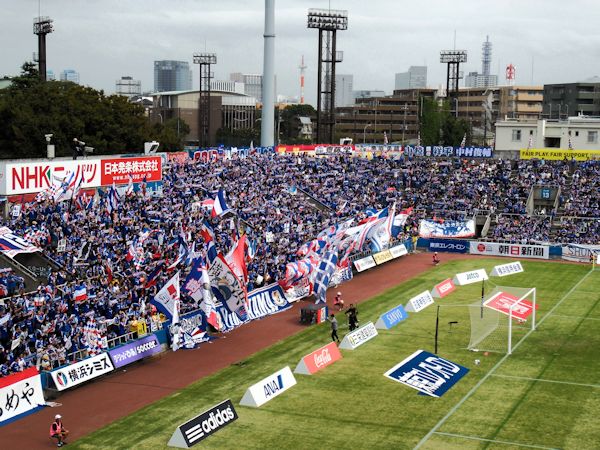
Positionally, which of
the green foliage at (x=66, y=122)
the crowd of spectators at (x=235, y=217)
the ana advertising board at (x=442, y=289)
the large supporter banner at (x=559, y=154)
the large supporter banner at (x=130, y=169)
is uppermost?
the green foliage at (x=66, y=122)

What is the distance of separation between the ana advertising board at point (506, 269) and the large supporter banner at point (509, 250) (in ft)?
25.5

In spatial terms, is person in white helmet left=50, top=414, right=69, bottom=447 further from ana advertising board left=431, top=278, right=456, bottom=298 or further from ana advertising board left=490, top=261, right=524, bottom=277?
ana advertising board left=490, top=261, right=524, bottom=277

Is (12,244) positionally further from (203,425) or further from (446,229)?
(446,229)

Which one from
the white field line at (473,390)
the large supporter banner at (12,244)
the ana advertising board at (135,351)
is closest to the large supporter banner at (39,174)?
the large supporter banner at (12,244)

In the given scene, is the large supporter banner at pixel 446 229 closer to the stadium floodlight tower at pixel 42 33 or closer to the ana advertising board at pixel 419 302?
the ana advertising board at pixel 419 302

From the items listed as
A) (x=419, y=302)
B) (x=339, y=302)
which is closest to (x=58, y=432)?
(x=339, y=302)

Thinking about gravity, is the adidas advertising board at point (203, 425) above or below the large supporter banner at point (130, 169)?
below

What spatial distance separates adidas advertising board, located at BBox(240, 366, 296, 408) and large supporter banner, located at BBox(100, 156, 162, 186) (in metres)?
27.6

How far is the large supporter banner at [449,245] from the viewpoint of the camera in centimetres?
6844

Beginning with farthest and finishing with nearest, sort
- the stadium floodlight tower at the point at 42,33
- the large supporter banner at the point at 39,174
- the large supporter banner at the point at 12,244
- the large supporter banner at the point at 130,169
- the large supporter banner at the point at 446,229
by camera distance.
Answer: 1. the stadium floodlight tower at the point at 42,33
2. the large supporter banner at the point at 446,229
3. the large supporter banner at the point at 130,169
4. the large supporter banner at the point at 39,174
5. the large supporter banner at the point at 12,244

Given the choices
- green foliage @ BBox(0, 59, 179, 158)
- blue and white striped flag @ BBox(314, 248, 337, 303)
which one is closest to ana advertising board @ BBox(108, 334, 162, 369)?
blue and white striped flag @ BBox(314, 248, 337, 303)

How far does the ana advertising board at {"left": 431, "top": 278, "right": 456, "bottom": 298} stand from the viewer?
49.3 meters

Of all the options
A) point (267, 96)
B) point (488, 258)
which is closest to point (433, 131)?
point (267, 96)

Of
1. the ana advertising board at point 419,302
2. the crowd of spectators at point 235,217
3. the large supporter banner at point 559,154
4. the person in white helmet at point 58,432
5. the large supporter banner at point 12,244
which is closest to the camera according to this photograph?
the person in white helmet at point 58,432
